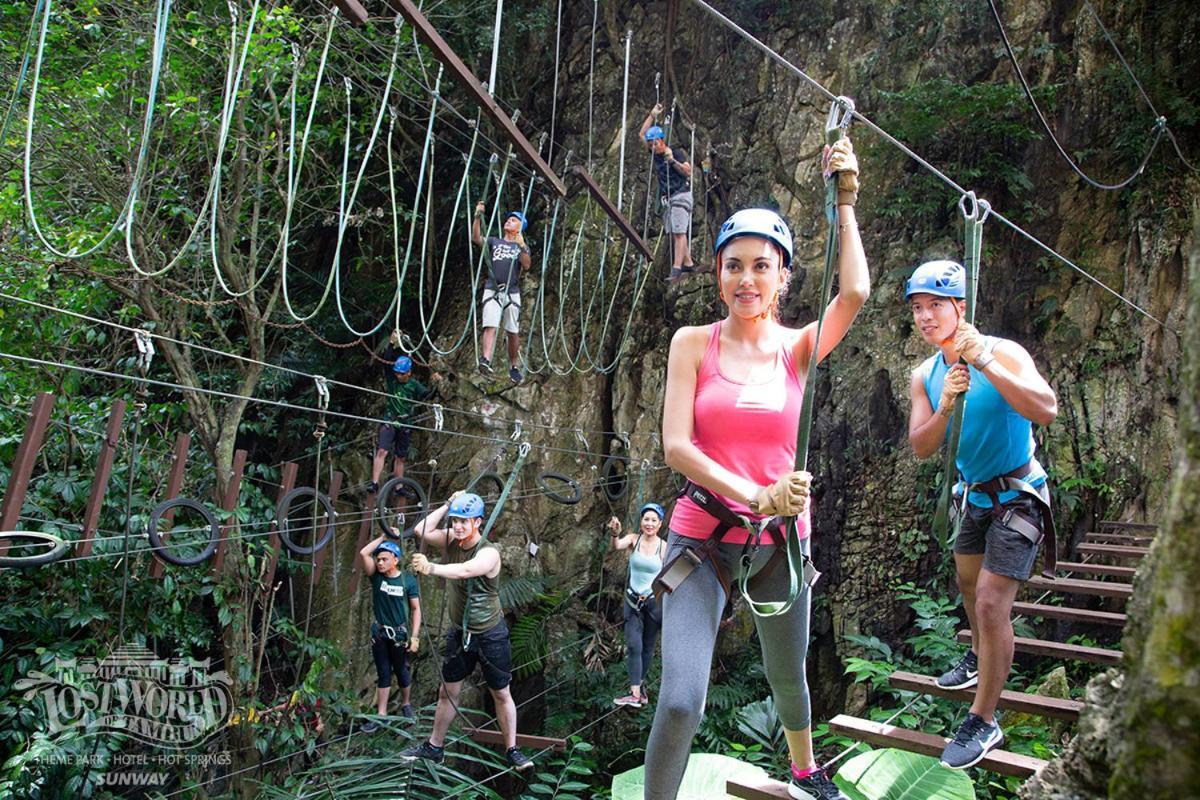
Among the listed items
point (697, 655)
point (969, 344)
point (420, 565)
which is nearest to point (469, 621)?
point (420, 565)

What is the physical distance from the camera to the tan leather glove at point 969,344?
2.13 meters

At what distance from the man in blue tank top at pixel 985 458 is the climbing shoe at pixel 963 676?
0.28m

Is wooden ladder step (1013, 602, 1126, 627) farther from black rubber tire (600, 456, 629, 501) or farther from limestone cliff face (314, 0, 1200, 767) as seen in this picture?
black rubber tire (600, 456, 629, 501)

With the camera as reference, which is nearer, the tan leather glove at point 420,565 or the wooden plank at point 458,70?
the wooden plank at point 458,70

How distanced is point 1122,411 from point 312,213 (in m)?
7.58

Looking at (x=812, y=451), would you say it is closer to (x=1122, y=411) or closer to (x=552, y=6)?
(x=1122, y=411)

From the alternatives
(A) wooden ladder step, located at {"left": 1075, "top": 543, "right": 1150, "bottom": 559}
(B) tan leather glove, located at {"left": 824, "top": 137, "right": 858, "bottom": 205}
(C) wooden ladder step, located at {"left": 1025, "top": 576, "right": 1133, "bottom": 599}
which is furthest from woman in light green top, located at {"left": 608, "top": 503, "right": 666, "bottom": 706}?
(B) tan leather glove, located at {"left": 824, "top": 137, "right": 858, "bottom": 205}

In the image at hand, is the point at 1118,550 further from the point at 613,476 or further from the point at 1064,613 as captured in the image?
the point at 613,476

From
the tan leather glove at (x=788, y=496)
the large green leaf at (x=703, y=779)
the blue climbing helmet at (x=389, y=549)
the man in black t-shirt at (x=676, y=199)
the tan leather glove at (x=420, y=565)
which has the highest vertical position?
the man in black t-shirt at (x=676, y=199)

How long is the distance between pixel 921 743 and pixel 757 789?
52 cm

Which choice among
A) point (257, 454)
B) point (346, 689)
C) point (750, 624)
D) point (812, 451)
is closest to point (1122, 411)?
point (812, 451)

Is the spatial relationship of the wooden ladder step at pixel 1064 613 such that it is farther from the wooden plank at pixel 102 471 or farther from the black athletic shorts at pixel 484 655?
the wooden plank at pixel 102 471

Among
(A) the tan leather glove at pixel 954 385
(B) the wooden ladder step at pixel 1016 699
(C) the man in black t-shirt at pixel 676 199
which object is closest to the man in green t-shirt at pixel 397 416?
(C) the man in black t-shirt at pixel 676 199

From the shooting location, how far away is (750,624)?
26.3 ft
